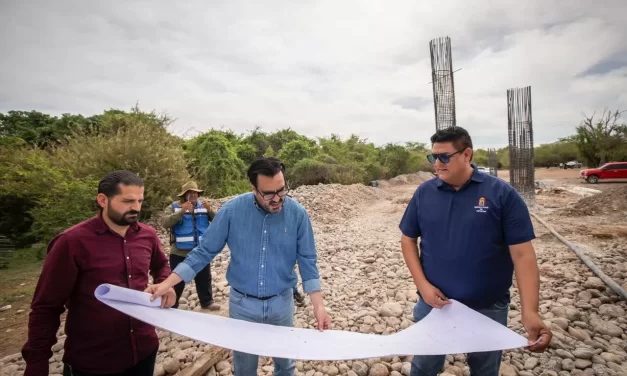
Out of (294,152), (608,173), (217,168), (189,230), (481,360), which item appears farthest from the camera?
(294,152)

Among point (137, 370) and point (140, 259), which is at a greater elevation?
point (140, 259)

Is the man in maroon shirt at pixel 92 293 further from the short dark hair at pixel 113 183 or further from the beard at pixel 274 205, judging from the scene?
the beard at pixel 274 205

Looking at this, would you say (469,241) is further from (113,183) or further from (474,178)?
(113,183)

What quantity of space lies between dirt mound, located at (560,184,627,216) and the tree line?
1088 cm

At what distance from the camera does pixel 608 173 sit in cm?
1919

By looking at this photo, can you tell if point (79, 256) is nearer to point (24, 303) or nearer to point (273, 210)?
point (273, 210)

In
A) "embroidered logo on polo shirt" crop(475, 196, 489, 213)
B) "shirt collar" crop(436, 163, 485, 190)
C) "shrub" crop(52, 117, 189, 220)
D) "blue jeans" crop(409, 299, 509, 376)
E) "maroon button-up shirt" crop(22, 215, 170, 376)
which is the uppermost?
"shrub" crop(52, 117, 189, 220)

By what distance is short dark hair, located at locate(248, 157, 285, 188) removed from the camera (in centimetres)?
178

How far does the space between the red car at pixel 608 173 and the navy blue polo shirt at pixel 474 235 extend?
2443 cm

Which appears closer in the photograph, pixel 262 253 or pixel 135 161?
pixel 262 253

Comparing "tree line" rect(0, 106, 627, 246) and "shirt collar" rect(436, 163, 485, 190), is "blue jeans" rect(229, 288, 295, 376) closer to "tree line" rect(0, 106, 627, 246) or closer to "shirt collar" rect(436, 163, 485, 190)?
Answer: "shirt collar" rect(436, 163, 485, 190)

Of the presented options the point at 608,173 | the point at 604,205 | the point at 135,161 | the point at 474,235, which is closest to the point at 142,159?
the point at 135,161

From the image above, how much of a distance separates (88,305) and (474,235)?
6.93ft

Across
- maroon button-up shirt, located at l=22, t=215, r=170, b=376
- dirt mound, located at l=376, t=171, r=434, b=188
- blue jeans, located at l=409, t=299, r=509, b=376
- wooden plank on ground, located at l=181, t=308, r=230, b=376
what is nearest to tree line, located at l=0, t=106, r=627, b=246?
dirt mound, located at l=376, t=171, r=434, b=188
